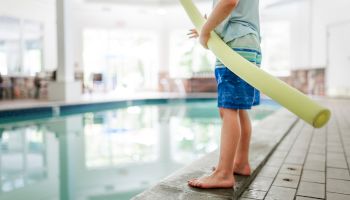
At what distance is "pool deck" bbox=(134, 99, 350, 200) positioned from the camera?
58.4 inches

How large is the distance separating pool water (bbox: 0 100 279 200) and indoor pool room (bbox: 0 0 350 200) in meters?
0.02

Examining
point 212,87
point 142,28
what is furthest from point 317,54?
point 142,28

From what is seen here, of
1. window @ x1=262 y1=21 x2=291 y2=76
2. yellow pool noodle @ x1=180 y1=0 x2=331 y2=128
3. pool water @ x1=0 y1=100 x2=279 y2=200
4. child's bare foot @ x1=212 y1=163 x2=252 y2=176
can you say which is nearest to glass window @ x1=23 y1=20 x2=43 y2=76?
pool water @ x1=0 y1=100 x2=279 y2=200

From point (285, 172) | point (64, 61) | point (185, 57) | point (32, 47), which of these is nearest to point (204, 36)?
point (285, 172)

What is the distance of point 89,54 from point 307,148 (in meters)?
11.9

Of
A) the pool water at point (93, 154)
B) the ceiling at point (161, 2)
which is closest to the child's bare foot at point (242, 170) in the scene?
the pool water at point (93, 154)

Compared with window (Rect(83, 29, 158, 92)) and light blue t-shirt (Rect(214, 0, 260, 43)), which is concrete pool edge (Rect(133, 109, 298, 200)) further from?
window (Rect(83, 29, 158, 92))

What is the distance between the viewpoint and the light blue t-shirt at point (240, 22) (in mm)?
1409

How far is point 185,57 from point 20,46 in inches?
256

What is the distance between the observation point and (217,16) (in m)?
1.30

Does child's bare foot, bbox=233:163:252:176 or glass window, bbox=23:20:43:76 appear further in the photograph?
glass window, bbox=23:20:43:76

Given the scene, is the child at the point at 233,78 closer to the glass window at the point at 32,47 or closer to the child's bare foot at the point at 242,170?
the child's bare foot at the point at 242,170

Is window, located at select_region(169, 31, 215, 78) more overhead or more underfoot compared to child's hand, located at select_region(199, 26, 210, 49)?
more overhead

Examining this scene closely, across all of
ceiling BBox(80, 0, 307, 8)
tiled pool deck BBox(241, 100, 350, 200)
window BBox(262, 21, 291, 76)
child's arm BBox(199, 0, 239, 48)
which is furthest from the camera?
window BBox(262, 21, 291, 76)
